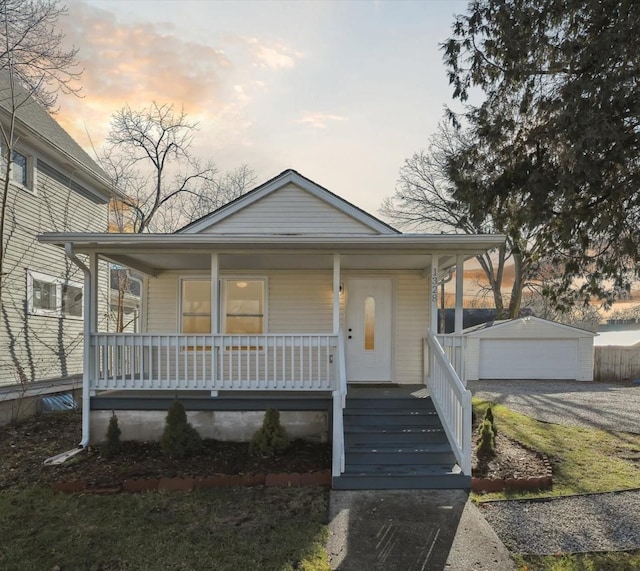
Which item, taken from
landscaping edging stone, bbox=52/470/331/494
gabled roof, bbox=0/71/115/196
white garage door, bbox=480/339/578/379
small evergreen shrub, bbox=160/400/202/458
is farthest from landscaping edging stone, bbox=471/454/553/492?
white garage door, bbox=480/339/578/379

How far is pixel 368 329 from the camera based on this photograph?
9.20 m

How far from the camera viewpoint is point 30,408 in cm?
959

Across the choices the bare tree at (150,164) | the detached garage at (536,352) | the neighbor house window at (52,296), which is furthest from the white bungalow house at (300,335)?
the bare tree at (150,164)

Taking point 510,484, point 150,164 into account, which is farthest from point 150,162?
point 510,484

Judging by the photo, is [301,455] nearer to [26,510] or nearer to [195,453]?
[195,453]

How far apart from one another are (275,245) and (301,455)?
126 inches

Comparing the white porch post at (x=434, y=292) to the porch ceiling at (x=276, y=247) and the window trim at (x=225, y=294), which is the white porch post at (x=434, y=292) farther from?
the window trim at (x=225, y=294)

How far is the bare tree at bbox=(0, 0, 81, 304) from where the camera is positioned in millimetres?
9805

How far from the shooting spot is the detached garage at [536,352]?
59.7ft

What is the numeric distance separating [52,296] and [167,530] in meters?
9.93

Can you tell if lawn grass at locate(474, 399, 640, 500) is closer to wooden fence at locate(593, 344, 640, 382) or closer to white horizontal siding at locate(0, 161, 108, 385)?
white horizontal siding at locate(0, 161, 108, 385)

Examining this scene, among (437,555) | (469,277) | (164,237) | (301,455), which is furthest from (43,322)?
(469,277)

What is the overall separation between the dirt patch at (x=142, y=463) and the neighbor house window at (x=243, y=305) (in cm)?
273

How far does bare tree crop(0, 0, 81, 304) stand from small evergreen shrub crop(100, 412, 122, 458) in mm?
5134
